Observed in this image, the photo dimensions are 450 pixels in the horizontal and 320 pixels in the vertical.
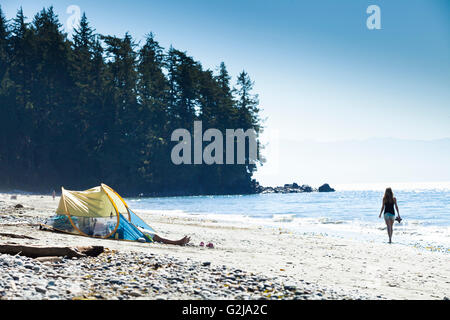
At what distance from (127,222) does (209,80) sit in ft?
189

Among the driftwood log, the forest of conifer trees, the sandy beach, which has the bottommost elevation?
the sandy beach

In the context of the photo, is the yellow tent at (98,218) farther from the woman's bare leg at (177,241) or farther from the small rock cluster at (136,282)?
the small rock cluster at (136,282)

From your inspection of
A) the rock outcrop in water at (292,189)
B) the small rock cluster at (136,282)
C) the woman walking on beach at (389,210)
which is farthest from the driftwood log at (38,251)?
the rock outcrop in water at (292,189)

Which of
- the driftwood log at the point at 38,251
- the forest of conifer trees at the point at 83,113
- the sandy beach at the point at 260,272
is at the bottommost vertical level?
the sandy beach at the point at 260,272

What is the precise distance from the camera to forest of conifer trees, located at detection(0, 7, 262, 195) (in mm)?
52969

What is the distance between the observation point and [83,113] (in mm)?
56031

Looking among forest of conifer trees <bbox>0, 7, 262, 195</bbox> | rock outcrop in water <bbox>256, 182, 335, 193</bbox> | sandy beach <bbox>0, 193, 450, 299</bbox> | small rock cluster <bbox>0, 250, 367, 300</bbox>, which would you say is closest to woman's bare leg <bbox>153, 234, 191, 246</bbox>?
sandy beach <bbox>0, 193, 450, 299</bbox>

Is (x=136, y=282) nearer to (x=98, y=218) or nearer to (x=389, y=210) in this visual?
(x=98, y=218)

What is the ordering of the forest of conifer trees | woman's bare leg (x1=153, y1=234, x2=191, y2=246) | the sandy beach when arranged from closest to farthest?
the sandy beach
woman's bare leg (x1=153, y1=234, x2=191, y2=246)
the forest of conifer trees

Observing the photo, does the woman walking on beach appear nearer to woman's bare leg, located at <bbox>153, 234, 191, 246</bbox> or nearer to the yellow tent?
woman's bare leg, located at <bbox>153, 234, 191, 246</bbox>

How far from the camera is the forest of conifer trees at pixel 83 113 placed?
52969 millimetres

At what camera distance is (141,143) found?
5834 centimetres

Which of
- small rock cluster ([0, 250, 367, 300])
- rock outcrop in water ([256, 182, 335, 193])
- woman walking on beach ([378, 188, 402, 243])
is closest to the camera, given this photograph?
small rock cluster ([0, 250, 367, 300])
